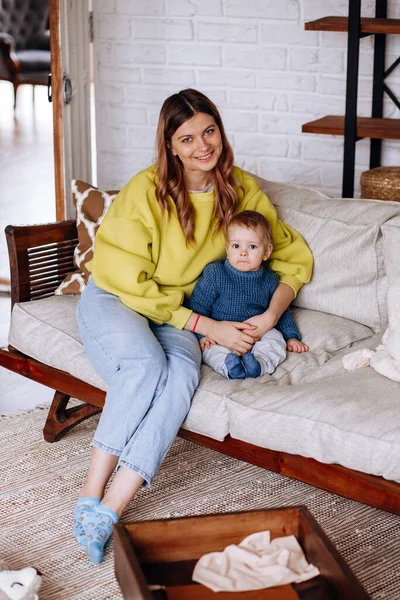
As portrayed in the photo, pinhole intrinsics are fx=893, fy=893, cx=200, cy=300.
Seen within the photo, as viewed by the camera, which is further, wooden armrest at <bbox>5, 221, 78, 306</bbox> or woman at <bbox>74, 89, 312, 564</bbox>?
wooden armrest at <bbox>5, 221, 78, 306</bbox>

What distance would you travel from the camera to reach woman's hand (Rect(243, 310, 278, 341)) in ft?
8.12

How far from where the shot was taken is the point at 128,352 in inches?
90.3

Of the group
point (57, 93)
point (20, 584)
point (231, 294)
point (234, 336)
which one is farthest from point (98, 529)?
point (57, 93)


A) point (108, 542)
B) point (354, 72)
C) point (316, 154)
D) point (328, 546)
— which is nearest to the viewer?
point (328, 546)

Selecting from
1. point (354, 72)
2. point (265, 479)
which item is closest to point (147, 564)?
point (265, 479)

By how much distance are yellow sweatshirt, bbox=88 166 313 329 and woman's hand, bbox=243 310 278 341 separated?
146 millimetres

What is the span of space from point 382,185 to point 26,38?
5.40 meters

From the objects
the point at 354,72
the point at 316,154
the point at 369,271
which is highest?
the point at 354,72

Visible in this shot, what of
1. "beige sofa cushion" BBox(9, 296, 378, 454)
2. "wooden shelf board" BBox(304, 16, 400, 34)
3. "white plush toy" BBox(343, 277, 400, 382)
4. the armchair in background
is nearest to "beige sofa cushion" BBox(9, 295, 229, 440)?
"beige sofa cushion" BBox(9, 296, 378, 454)

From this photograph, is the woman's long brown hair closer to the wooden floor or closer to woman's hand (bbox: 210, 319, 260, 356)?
woman's hand (bbox: 210, 319, 260, 356)

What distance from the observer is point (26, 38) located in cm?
768

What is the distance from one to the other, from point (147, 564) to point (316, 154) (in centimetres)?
230

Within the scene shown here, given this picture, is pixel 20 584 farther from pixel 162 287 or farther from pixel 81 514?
pixel 162 287

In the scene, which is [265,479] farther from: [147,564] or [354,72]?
[354,72]
